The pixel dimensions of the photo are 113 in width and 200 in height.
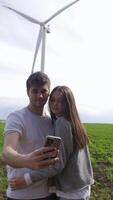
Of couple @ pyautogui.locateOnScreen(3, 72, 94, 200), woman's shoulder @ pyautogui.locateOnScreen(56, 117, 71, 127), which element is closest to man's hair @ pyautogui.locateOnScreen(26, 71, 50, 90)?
couple @ pyautogui.locateOnScreen(3, 72, 94, 200)

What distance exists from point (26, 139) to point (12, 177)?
0.34m

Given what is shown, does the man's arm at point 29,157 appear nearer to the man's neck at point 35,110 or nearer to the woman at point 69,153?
the woman at point 69,153

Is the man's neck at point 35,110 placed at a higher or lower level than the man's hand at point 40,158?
higher

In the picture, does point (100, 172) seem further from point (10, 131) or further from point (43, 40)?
point (10, 131)

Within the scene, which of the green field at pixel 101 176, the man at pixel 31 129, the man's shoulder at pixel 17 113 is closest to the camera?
the man at pixel 31 129

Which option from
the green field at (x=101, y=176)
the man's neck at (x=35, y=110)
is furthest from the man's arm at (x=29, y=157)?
the green field at (x=101, y=176)

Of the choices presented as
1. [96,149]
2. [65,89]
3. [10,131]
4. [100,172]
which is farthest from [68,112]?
[96,149]

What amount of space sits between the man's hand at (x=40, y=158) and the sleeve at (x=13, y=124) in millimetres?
437

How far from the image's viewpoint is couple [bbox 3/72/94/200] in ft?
14.3

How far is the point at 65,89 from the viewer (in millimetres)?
4484

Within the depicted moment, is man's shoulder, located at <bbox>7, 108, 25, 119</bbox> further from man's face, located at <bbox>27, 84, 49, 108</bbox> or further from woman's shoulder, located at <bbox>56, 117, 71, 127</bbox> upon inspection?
woman's shoulder, located at <bbox>56, 117, 71, 127</bbox>

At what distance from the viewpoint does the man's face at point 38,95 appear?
4516 millimetres

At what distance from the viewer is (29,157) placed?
3979mm

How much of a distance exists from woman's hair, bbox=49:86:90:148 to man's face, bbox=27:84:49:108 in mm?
141
